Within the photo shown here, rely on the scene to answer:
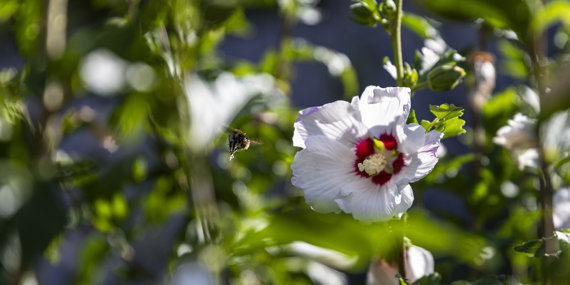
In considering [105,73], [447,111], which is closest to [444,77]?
[447,111]

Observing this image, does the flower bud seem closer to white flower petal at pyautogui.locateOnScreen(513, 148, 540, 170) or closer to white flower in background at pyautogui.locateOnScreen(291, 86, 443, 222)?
white flower in background at pyautogui.locateOnScreen(291, 86, 443, 222)

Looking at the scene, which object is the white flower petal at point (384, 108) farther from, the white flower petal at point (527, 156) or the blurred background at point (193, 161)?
the white flower petal at point (527, 156)

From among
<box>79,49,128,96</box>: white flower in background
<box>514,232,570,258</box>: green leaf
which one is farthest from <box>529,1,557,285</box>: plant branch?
<box>79,49,128,96</box>: white flower in background

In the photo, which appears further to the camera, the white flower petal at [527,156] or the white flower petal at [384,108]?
the white flower petal at [527,156]

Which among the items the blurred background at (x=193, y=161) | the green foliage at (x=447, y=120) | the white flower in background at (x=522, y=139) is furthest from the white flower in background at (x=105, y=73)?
the white flower in background at (x=522, y=139)

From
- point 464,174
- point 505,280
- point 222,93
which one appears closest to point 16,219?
point 222,93
